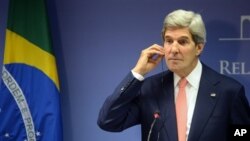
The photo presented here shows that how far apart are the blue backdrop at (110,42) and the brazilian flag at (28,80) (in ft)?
0.56

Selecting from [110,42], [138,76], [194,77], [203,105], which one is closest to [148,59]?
[138,76]

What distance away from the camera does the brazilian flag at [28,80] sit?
239 cm

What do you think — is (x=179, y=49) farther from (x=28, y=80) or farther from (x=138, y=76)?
(x=28, y=80)

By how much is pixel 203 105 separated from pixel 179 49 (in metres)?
0.25

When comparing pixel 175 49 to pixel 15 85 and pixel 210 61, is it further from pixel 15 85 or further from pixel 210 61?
pixel 15 85

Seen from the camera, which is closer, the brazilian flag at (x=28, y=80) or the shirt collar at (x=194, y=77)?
the shirt collar at (x=194, y=77)

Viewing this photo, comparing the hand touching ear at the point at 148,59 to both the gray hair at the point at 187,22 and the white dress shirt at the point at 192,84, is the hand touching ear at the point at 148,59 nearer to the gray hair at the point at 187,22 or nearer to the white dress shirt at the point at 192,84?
the white dress shirt at the point at 192,84

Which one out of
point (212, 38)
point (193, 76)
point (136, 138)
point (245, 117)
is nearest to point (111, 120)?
point (193, 76)

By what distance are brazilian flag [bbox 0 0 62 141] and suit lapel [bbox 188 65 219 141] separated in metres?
0.94

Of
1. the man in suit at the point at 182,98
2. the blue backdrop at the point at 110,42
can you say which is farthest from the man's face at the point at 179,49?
the blue backdrop at the point at 110,42

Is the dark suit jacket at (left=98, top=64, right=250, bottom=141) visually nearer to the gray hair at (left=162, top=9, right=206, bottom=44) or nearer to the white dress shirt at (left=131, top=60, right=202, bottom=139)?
the white dress shirt at (left=131, top=60, right=202, bottom=139)

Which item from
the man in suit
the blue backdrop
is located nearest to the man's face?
the man in suit

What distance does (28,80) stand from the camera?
94.7 inches

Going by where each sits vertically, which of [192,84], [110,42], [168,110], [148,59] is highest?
[110,42]
